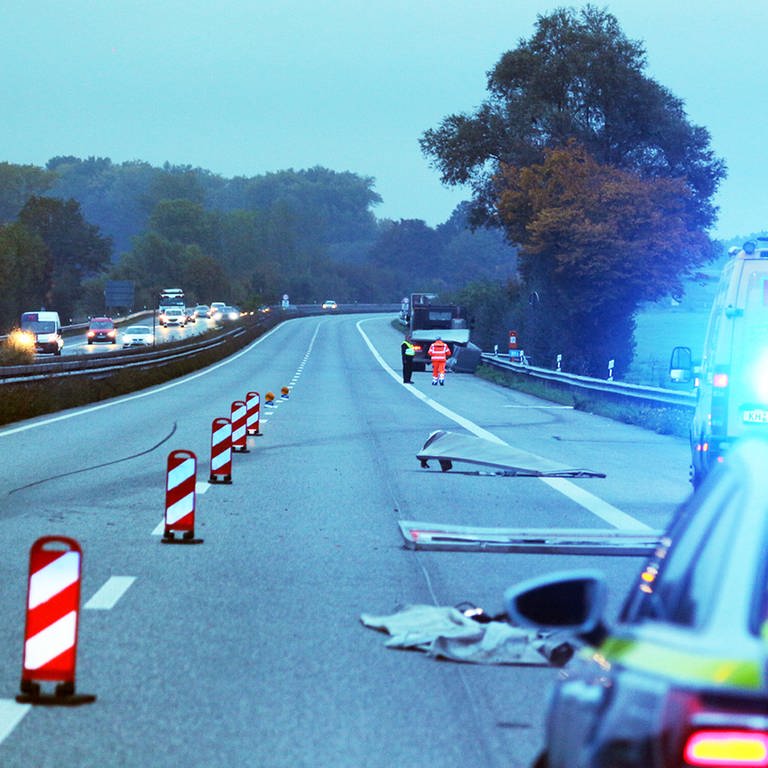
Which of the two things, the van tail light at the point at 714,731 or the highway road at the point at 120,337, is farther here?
the highway road at the point at 120,337

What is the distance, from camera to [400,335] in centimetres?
10838

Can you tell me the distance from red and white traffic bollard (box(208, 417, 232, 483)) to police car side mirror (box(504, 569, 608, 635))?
40.3 feet

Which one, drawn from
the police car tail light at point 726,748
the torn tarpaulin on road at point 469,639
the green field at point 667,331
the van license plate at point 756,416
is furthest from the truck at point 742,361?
the green field at point 667,331

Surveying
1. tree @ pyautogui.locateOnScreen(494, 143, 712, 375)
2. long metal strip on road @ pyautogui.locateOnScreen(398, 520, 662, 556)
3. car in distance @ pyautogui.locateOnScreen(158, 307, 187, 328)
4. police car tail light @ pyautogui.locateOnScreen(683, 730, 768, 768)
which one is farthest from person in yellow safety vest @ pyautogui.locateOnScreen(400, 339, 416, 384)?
car in distance @ pyautogui.locateOnScreen(158, 307, 187, 328)

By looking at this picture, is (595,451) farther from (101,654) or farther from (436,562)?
(101,654)

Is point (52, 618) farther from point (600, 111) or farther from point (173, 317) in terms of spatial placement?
point (173, 317)

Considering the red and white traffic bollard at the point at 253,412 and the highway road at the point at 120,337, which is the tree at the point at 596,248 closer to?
the highway road at the point at 120,337

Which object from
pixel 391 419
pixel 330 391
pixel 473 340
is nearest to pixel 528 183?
pixel 473 340

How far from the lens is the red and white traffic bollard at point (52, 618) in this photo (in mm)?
6594

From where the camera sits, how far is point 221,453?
16391 mm

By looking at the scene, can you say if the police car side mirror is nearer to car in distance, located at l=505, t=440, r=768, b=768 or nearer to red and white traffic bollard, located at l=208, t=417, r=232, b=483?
car in distance, located at l=505, t=440, r=768, b=768

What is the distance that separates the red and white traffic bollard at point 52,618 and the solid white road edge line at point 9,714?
0.05 metres

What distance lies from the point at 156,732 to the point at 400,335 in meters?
102

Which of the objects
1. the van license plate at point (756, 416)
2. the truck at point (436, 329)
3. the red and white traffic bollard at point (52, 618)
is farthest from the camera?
the truck at point (436, 329)
